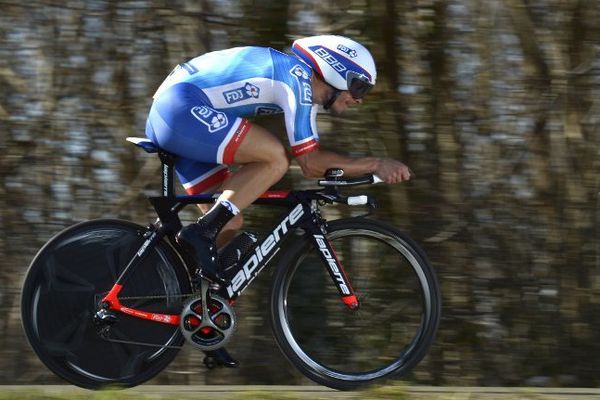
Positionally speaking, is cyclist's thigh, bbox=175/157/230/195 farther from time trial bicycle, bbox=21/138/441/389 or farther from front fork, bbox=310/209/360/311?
front fork, bbox=310/209/360/311

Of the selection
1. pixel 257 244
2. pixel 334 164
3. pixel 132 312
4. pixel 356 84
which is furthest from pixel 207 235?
pixel 356 84

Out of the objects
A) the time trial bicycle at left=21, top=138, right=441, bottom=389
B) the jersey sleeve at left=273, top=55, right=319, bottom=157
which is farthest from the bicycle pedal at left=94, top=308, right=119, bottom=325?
the jersey sleeve at left=273, top=55, right=319, bottom=157

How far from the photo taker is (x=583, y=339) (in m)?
7.02

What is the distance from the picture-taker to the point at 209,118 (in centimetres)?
564

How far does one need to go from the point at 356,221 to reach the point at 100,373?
1.49m

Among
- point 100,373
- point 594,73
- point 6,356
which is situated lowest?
point 6,356

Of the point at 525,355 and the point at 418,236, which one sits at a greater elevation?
the point at 418,236

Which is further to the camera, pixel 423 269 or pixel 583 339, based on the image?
pixel 583 339

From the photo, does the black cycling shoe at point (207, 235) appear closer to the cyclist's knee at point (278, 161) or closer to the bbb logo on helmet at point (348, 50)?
the cyclist's knee at point (278, 161)

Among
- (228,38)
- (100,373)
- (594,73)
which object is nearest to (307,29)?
(228,38)

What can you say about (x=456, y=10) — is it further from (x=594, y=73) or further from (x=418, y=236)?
(x=418, y=236)

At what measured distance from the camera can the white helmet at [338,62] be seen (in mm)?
5781

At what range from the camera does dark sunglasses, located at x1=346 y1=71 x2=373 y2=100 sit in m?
5.80

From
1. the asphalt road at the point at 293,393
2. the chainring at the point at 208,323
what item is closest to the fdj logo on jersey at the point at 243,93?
the chainring at the point at 208,323
